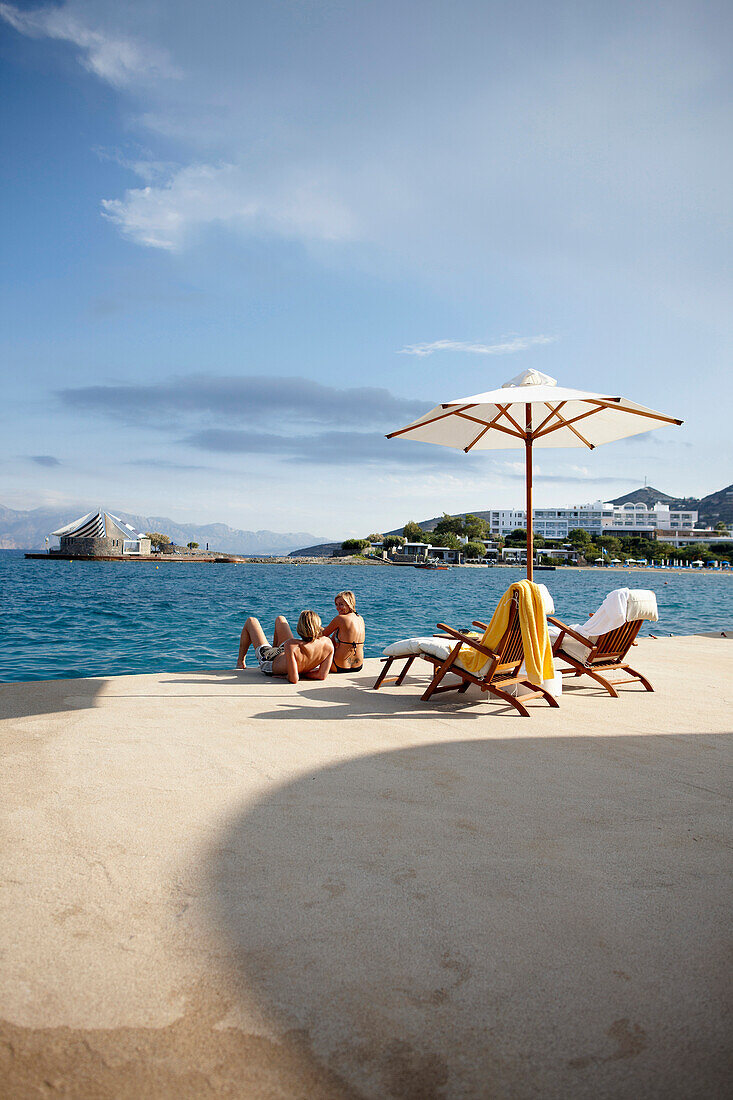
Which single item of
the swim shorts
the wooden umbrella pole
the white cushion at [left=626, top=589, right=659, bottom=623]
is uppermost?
→ the wooden umbrella pole

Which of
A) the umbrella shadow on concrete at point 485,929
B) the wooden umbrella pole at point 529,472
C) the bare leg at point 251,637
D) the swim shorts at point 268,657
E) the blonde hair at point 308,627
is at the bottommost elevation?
the umbrella shadow on concrete at point 485,929

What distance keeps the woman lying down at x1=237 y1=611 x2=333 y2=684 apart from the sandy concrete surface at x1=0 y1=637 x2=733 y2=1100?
215 centimetres

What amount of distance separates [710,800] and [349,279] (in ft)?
49.9

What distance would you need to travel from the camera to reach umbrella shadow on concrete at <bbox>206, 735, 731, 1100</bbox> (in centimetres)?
160

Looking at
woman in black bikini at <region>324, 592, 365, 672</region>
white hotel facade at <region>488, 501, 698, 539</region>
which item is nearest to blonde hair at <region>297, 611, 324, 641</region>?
woman in black bikini at <region>324, 592, 365, 672</region>

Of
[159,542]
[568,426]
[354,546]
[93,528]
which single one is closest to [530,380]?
[568,426]

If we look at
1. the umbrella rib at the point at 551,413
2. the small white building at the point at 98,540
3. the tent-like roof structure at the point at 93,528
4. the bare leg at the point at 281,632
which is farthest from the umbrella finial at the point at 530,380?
the tent-like roof structure at the point at 93,528

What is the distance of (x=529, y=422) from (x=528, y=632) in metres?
2.63

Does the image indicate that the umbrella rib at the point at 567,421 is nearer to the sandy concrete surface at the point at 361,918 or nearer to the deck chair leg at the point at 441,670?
the deck chair leg at the point at 441,670

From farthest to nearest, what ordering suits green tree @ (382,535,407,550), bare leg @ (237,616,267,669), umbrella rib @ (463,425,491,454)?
green tree @ (382,535,407,550) → umbrella rib @ (463,425,491,454) → bare leg @ (237,616,267,669)

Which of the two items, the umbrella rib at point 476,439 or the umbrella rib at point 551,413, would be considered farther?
the umbrella rib at point 476,439

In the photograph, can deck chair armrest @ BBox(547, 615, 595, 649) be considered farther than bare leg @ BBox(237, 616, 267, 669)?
No

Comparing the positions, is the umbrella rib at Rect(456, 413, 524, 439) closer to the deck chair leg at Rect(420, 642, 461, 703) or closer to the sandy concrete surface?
the deck chair leg at Rect(420, 642, 461, 703)

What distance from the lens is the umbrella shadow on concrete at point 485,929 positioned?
1.60 meters
